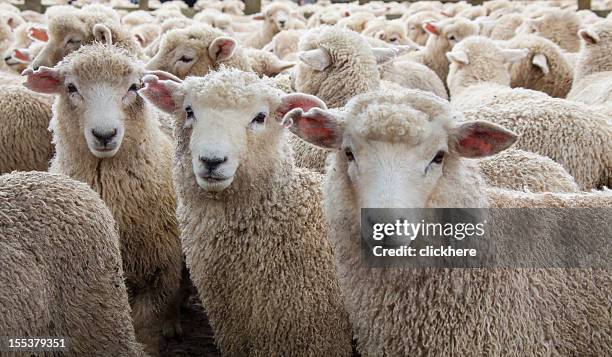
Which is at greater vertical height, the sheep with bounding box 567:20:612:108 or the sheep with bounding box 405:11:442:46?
the sheep with bounding box 567:20:612:108

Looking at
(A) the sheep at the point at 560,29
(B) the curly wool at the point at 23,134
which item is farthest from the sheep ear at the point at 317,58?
(A) the sheep at the point at 560,29

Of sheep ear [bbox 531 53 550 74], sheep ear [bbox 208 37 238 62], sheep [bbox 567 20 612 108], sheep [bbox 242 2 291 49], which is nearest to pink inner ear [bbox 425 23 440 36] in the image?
sheep ear [bbox 531 53 550 74]

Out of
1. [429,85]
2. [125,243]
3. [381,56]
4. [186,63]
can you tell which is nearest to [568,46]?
[429,85]

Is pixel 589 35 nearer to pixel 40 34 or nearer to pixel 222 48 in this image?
pixel 222 48

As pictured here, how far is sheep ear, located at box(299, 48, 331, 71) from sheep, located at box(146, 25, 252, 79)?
698 millimetres

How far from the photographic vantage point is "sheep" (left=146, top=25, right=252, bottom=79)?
209 inches

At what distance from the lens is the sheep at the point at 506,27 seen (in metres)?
10.6

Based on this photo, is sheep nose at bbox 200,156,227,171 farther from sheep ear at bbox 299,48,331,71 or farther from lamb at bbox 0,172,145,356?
sheep ear at bbox 299,48,331,71

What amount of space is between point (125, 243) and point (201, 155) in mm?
1044

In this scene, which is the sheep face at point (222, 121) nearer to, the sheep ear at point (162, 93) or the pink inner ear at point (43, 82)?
the sheep ear at point (162, 93)

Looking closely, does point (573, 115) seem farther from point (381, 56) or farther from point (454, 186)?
point (454, 186)

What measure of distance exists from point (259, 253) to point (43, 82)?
151cm

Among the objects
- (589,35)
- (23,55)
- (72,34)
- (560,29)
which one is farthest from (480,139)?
(560,29)

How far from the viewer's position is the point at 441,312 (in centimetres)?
268
